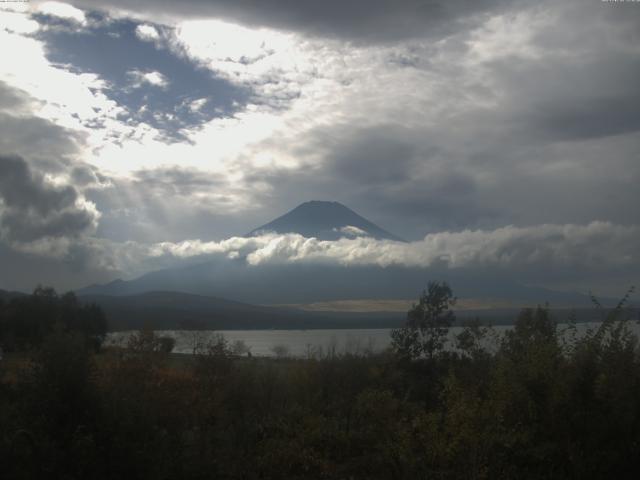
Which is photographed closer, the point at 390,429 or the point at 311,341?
the point at 390,429

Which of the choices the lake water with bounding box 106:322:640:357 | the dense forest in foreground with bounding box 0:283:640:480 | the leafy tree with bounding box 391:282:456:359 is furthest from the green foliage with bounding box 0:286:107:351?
the dense forest in foreground with bounding box 0:283:640:480

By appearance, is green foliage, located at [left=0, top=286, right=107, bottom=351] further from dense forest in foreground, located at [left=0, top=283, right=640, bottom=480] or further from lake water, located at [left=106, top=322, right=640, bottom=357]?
dense forest in foreground, located at [left=0, top=283, right=640, bottom=480]

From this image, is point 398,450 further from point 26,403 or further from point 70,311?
point 70,311

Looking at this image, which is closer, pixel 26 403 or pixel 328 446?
pixel 26 403

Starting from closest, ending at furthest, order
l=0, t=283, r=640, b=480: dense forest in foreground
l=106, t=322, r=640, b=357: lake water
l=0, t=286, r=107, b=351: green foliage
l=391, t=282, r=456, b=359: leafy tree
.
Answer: l=0, t=283, r=640, b=480: dense forest in foreground → l=106, t=322, r=640, b=357: lake water → l=391, t=282, r=456, b=359: leafy tree → l=0, t=286, r=107, b=351: green foliage

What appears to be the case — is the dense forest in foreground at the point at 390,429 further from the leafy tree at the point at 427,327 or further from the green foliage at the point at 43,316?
the green foliage at the point at 43,316

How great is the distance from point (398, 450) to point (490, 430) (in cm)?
179

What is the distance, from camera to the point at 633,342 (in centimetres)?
1286

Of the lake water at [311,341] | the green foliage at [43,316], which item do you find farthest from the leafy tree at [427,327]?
the green foliage at [43,316]

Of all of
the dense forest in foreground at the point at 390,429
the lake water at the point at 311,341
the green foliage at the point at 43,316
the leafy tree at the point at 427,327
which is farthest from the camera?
the green foliage at the point at 43,316

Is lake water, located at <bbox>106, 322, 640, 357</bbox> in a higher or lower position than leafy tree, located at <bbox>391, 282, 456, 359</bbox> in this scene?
lower

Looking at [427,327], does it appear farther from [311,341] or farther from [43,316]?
[311,341]

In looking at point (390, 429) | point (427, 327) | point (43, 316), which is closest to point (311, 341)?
point (43, 316)

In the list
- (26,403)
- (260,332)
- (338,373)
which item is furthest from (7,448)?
(260,332)
